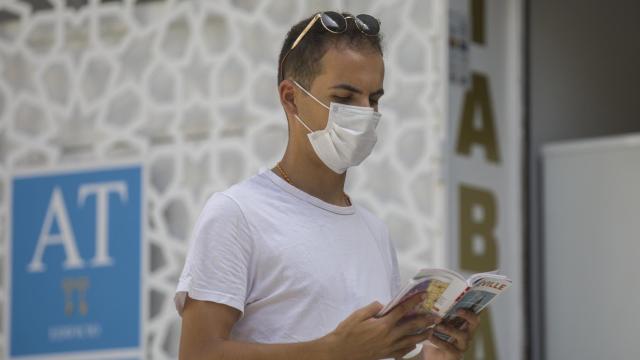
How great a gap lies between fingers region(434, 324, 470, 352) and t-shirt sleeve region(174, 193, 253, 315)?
17.0 inches

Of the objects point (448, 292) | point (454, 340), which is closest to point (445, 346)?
point (454, 340)

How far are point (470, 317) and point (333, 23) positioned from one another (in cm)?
66

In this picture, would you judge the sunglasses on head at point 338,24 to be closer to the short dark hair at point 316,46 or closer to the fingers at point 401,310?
the short dark hair at point 316,46

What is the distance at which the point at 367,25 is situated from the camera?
8.96 feet

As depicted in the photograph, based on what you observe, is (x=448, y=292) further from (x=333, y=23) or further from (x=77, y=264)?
(x=77, y=264)

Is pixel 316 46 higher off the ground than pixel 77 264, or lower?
higher

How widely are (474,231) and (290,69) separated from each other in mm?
3553

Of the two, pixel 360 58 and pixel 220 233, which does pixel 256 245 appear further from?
pixel 360 58

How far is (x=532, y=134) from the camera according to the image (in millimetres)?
6738

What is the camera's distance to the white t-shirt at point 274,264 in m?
2.52

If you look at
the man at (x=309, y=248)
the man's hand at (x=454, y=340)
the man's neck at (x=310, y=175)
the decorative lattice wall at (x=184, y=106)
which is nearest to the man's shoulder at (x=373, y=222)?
the man at (x=309, y=248)

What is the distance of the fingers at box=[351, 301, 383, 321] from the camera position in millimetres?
2459

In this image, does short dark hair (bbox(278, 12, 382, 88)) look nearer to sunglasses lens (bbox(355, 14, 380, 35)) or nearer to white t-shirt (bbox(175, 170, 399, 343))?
sunglasses lens (bbox(355, 14, 380, 35))

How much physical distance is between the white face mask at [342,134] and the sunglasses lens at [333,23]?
13cm
